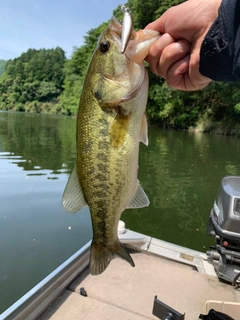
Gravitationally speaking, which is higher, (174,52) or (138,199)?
(174,52)

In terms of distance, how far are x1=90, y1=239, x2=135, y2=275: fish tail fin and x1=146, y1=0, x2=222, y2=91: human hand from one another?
0.98m

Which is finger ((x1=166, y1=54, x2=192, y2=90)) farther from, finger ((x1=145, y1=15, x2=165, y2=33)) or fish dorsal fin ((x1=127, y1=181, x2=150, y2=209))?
fish dorsal fin ((x1=127, y1=181, x2=150, y2=209))

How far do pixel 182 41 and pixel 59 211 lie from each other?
6.56 meters

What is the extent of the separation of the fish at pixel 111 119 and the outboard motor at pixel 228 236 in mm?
2259

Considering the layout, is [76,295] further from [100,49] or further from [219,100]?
[219,100]

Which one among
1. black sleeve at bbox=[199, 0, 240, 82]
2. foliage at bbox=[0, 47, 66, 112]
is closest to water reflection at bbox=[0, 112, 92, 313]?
black sleeve at bbox=[199, 0, 240, 82]

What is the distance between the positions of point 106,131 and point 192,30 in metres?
0.61

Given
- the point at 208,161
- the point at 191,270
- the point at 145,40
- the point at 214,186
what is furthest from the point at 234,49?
the point at 208,161

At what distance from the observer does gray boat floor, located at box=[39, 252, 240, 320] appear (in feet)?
9.96

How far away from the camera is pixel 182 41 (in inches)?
59.4

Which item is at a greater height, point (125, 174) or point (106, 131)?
point (106, 131)

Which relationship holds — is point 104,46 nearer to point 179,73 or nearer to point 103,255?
point 179,73

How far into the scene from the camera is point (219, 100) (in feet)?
103

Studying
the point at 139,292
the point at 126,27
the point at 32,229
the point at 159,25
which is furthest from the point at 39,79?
the point at 126,27
